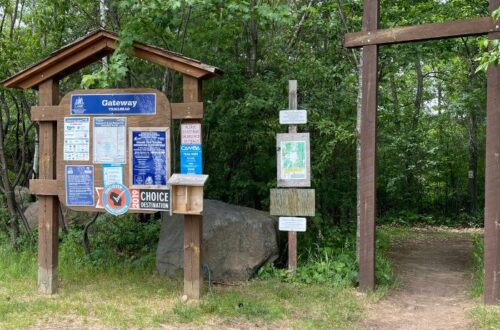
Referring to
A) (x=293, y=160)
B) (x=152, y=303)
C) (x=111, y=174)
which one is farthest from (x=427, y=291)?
(x=111, y=174)

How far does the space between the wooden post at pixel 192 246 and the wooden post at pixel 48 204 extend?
5.70 feet

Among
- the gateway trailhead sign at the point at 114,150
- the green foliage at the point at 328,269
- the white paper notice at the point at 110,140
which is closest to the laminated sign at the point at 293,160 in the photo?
the green foliage at the point at 328,269

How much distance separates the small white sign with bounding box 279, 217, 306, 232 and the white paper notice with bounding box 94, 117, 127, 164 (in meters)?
2.34

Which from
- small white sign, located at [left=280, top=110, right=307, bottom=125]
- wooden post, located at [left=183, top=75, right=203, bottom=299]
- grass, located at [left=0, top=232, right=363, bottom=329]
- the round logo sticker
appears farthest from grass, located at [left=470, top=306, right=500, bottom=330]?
the round logo sticker

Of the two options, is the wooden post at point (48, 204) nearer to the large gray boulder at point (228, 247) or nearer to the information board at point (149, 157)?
the information board at point (149, 157)

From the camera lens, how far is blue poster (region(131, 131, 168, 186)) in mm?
5754

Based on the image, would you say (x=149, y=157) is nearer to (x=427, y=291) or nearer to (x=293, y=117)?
(x=293, y=117)

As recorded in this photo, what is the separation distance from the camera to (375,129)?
611 centimetres

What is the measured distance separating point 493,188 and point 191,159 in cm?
342

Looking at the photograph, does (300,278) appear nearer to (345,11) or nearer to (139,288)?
(139,288)

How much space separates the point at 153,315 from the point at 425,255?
5772mm

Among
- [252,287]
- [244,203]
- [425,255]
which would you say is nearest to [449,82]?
[425,255]

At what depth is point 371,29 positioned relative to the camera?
20.0 ft

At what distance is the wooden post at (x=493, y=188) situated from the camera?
5.50m
